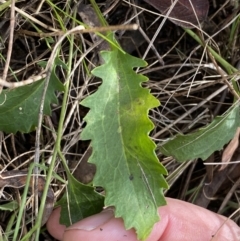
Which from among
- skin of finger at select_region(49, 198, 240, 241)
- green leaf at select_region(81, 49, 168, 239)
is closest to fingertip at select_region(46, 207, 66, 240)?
skin of finger at select_region(49, 198, 240, 241)

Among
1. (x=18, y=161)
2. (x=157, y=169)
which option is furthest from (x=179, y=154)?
(x=18, y=161)

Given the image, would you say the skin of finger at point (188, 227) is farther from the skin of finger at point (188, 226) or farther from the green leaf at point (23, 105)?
the green leaf at point (23, 105)

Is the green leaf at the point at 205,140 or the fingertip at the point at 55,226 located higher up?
the green leaf at the point at 205,140

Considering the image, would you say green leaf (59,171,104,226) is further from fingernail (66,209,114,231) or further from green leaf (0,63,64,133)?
green leaf (0,63,64,133)

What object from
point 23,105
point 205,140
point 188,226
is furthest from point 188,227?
point 23,105

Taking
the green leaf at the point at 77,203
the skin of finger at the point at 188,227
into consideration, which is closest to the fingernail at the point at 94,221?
the green leaf at the point at 77,203

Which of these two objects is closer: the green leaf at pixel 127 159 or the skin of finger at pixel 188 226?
the green leaf at pixel 127 159
